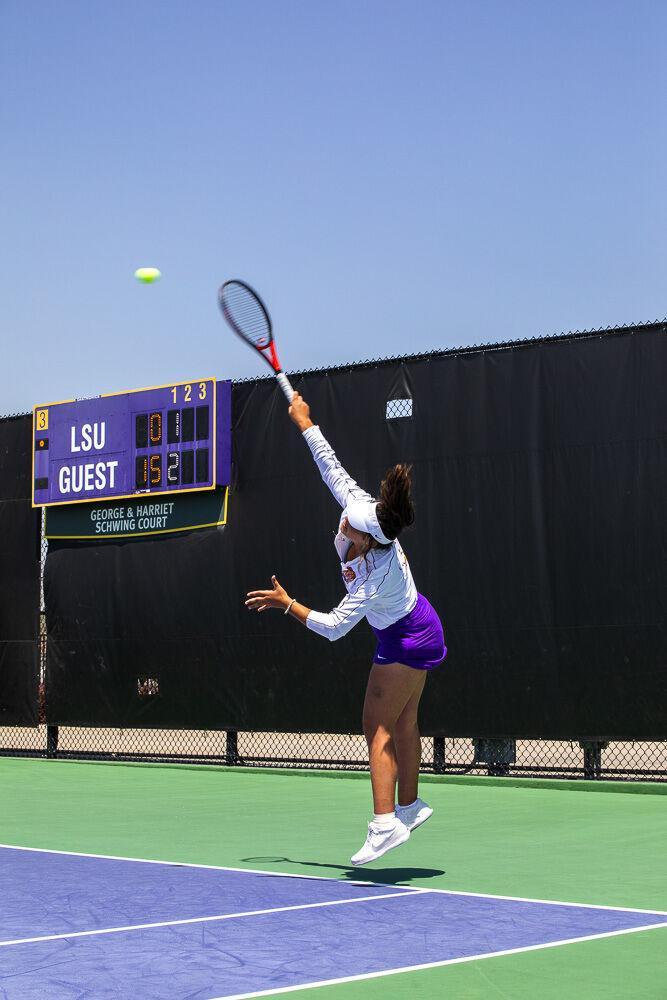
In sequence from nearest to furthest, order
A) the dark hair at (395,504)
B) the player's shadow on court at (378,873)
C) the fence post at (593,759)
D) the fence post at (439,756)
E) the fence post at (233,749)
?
1. the dark hair at (395,504)
2. the player's shadow on court at (378,873)
3. the fence post at (593,759)
4. the fence post at (439,756)
5. the fence post at (233,749)

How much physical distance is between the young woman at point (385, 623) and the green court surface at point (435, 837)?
0.34m

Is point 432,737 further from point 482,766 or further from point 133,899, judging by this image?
point 133,899

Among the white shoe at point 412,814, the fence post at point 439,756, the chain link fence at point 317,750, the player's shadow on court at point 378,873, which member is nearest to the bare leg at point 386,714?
the white shoe at point 412,814

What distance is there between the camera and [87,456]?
12984 millimetres

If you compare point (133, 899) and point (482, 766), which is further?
point (482, 766)

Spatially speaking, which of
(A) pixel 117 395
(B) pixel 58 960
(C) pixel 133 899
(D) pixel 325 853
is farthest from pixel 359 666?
(B) pixel 58 960

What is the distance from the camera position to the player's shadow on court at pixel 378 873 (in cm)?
614

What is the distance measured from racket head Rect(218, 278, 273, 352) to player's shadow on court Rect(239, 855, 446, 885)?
253 cm

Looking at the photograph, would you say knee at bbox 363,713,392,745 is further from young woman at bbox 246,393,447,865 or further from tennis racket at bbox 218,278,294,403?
tennis racket at bbox 218,278,294,403

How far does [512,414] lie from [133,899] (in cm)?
575

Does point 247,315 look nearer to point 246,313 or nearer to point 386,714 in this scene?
point 246,313

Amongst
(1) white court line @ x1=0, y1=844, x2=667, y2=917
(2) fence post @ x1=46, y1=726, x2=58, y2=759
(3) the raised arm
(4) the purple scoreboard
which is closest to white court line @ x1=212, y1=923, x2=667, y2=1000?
(1) white court line @ x1=0, y1=844, x2=667, y2=917

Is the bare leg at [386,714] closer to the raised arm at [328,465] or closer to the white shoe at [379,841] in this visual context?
the white shoe at [379,841]

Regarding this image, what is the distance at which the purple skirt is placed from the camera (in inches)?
245
